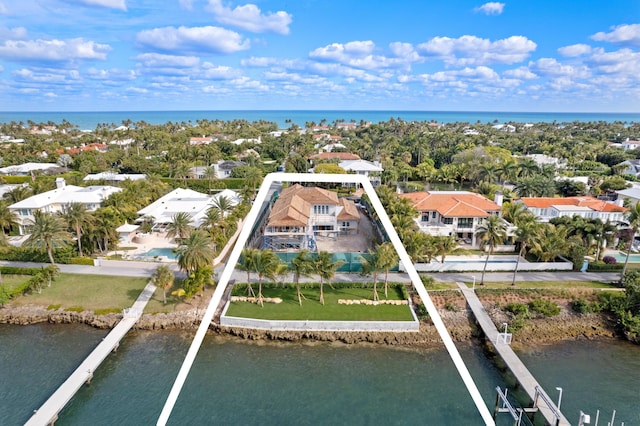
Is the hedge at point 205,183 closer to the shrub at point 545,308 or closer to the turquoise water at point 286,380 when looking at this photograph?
the turquoise water at point 286,380

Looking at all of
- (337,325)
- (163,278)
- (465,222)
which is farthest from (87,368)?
(465,222)

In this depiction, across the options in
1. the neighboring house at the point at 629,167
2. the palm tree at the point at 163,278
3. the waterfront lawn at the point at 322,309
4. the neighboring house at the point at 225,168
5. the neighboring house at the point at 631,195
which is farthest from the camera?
the neighboring house at the point at 225,168

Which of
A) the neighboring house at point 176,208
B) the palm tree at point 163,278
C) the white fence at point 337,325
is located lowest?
the white fence at point 337,325

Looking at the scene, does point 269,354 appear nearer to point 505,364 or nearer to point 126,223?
point 505,364

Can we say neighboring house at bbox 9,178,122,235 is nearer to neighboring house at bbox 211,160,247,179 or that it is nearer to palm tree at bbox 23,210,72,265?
palm tree at bbox 23,210,72,265

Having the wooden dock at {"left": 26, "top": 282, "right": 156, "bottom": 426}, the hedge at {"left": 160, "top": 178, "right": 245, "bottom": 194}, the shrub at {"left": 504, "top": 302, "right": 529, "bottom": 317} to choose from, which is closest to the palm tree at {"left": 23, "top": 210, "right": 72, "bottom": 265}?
the wooden dock at {"left": 26, "top": 282, "right": 156, "bottom": 426}

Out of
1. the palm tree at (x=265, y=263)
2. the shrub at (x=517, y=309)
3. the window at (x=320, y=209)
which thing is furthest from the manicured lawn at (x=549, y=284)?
the window at (x=320, y=209)
